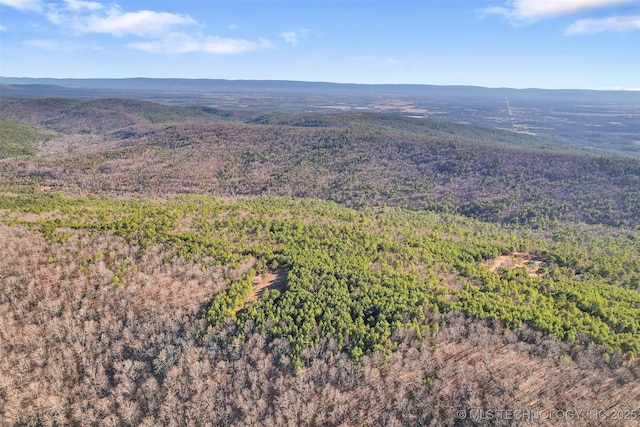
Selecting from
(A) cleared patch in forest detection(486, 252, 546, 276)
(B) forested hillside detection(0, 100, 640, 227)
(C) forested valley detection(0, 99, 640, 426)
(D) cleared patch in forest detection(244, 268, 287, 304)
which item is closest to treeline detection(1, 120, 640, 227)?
(B) forested hillside detection(0, 100, 640, 227)

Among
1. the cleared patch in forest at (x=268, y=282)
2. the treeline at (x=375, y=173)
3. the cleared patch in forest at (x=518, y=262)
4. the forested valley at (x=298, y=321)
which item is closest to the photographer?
the forested valley at (x=298, y=321)

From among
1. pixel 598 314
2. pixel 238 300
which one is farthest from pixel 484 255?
pixel 238 300

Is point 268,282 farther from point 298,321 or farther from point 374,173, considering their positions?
point 374,173

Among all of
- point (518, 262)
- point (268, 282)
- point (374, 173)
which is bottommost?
point (268, 282)

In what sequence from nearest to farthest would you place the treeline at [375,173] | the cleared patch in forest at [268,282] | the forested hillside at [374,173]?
the cleared patch in forest at [268,282] → the treeline at [375,173] → the forested hillside at [374,173]

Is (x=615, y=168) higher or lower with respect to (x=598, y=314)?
higher

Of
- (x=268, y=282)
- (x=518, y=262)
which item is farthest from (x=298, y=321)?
(x=518, y=262)

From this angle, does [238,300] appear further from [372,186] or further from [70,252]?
[372,186]

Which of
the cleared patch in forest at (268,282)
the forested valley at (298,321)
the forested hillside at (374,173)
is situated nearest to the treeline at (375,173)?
the forested hillside at (374,173)

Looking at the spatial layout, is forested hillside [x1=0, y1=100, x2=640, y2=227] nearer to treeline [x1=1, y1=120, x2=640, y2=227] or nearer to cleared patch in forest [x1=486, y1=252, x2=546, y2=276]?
treeline [x1=1, y1=120, x2=640, y2=227]

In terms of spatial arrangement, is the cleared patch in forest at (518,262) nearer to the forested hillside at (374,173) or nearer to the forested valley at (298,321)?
the forested valley at (298,321)

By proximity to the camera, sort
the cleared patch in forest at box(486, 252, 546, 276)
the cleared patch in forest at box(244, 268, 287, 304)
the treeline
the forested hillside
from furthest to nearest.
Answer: the forested hillside < the treeline < the cleared patch in forest at box(486, 252, 546, 276) < the cleared patch in forest at box(244, 268, 287, 304)
